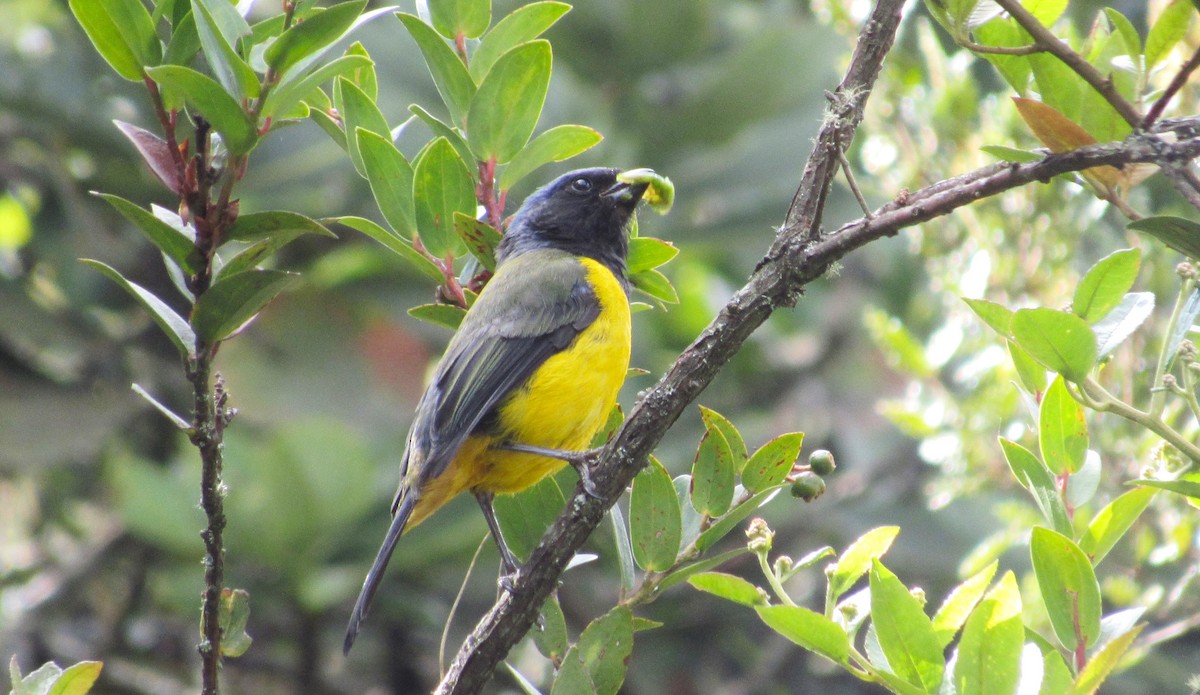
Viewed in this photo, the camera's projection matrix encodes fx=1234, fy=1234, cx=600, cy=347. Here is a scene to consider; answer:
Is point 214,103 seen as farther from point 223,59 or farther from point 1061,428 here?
point 1061,428

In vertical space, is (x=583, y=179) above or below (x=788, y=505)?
above

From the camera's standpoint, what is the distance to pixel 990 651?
1801mm

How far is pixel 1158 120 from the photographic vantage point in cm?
188

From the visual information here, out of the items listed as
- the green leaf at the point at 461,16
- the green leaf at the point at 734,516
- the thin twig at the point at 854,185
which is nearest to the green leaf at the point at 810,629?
the green leaf at the point at 734,516

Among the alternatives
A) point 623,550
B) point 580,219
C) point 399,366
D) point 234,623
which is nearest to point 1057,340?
point 623,550

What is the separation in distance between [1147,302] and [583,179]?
262 centimetres

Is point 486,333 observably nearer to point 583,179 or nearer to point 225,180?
point 583,179

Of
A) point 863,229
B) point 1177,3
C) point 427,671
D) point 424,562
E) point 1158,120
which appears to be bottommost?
point 427,671

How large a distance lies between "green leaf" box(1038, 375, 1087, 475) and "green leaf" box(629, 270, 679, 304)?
1.05 meters

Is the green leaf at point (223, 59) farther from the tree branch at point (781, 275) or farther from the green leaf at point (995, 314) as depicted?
the green leaf at point (995, 314)

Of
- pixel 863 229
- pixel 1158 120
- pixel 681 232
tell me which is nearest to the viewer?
pixel 1158 120

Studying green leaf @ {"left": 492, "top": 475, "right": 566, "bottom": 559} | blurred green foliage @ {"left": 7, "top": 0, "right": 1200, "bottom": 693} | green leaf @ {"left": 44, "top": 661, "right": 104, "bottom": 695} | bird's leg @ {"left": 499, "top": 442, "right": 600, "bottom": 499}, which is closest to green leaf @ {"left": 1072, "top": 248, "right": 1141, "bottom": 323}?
bird's leg @ {"left": 499, "top": 442, "right": 600, "bottom": 499}

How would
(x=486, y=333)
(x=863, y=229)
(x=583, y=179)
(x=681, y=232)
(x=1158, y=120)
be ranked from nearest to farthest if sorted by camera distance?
(x=1158, y=120)
(x=863, y=229)
(x=486, y=333)
(x=583, y=179)
(x=681, y=232)

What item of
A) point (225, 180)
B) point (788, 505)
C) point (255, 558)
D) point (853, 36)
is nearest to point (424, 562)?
point (255, 558)
